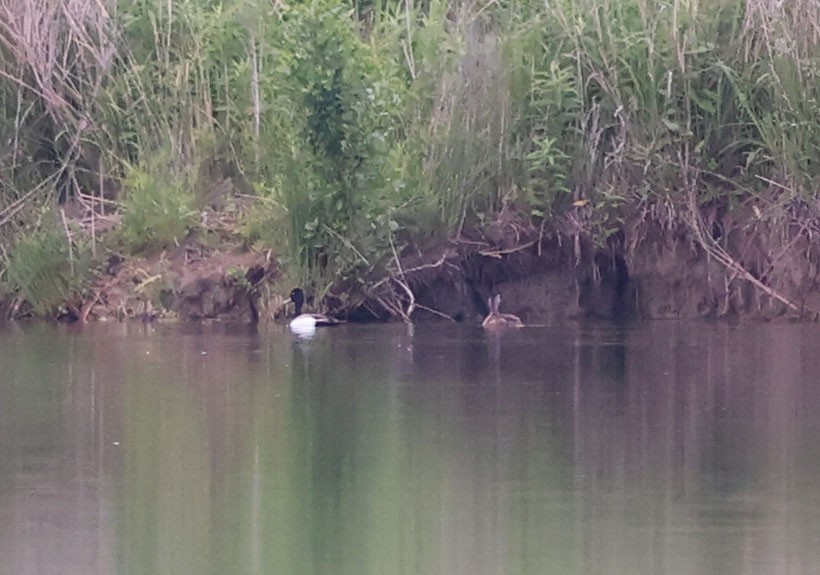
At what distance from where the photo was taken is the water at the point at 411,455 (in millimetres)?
6078

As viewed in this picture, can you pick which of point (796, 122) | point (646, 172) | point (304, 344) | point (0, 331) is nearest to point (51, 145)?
point (0, 331)

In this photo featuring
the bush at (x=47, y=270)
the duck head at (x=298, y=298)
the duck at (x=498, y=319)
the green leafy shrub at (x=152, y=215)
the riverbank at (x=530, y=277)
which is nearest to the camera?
the duck at (x=498, y=319)

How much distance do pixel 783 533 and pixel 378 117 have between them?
7579 millimetres

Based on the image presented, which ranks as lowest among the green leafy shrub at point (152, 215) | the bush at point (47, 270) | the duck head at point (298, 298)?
the duck head at point (298, 298)

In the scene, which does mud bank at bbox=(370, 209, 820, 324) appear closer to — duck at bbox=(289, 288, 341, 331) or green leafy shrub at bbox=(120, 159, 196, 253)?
duck at bbox=(289, 288, 341, 331)

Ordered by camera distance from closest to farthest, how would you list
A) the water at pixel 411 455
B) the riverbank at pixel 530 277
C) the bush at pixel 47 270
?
1. the water at pixel 411 455
2. the riverbank at pixel 530 277
3. the bush at pixel 47 270

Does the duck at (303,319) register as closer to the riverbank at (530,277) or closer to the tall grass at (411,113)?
the riverbank at (530,277)

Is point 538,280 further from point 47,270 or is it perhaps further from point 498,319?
point 47,270

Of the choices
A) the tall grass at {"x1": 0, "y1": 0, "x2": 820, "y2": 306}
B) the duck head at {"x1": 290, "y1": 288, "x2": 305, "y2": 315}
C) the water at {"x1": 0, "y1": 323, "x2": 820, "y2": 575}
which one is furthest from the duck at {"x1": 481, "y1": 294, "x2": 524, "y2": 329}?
the duck head at {"x1": 290, "y1": 288, "x2": 305, "y2": 315}

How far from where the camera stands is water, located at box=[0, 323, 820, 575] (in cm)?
608

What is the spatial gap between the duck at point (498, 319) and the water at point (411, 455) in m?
0.88

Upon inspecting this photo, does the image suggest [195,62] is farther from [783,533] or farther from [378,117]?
[783,533]

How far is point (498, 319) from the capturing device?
1342 centimetres

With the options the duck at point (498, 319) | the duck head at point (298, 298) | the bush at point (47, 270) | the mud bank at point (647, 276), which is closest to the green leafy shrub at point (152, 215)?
the bush at point (47, 270)
